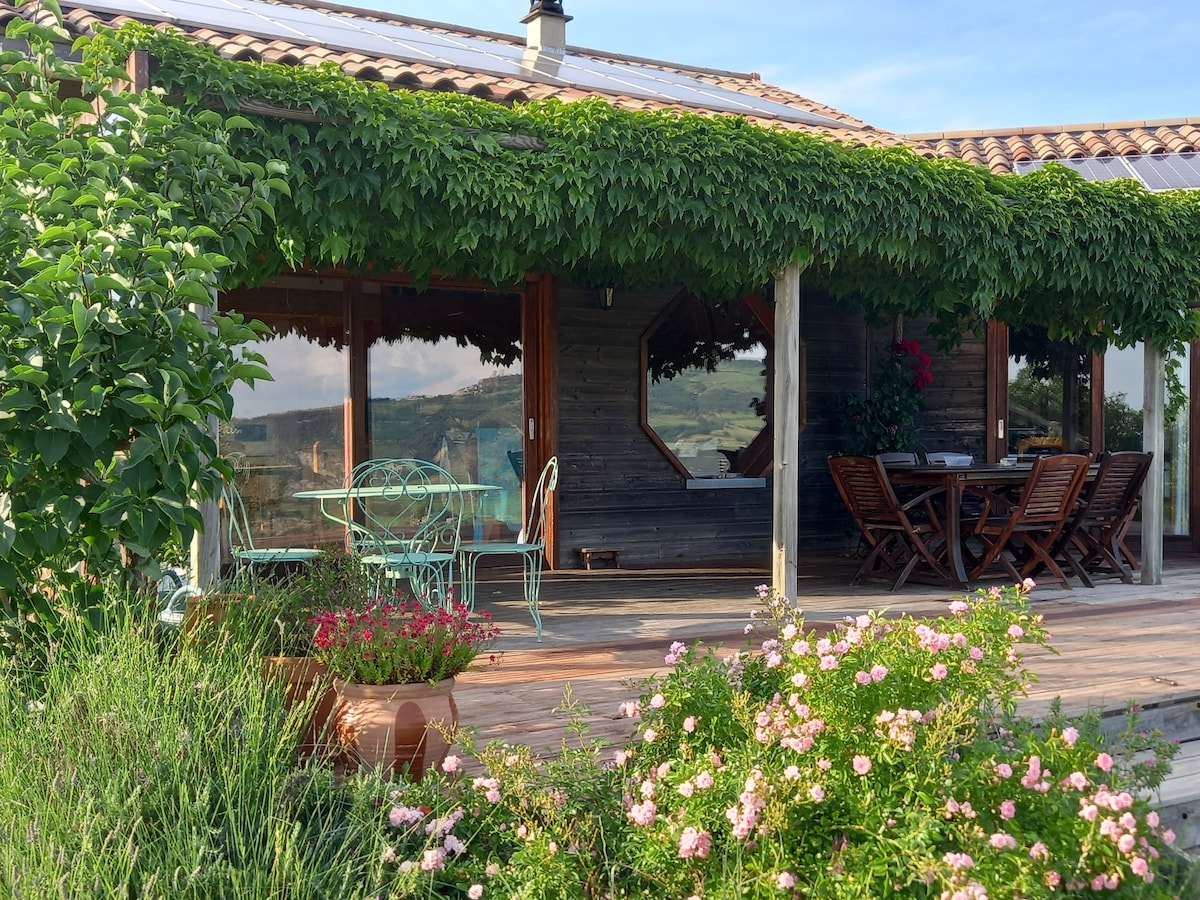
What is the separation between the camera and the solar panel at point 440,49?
5945 millimetres

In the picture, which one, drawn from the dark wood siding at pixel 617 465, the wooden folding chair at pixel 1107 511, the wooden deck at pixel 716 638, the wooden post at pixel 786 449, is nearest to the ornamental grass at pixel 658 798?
the wooden deck at pixel 716 638

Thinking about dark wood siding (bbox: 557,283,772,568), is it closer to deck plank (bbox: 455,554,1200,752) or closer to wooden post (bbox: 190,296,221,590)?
deck plank (bbox: 455,554,1200,752)

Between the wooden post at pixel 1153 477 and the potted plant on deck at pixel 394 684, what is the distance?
547 cm

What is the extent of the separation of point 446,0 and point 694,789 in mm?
7671

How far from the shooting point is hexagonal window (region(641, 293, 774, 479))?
8062 mm

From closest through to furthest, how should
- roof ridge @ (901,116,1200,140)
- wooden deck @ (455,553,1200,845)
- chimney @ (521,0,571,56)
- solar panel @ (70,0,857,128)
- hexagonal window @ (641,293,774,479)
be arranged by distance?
wooden deck @ (455,553,1200,845)
solar panel @ (70,0,857,128)
hexagonal window @ (641,293,774,479)
chimney @ (521,0,571,56)
roof ridge @ (901,116,1200,140)

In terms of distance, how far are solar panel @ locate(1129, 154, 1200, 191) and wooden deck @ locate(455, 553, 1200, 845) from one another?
280 cm

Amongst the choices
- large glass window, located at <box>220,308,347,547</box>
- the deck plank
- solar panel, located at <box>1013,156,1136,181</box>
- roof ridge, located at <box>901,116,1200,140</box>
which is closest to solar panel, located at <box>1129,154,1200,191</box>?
solar panel, located at <box>1013,156,1136,181</box>

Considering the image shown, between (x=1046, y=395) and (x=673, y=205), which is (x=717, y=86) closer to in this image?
(x=1046, y=395)

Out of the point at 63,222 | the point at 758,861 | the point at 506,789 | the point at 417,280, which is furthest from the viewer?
the point at 417,280

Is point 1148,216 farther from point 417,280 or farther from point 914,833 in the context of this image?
point 914,833

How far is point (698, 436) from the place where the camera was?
27.0 ft

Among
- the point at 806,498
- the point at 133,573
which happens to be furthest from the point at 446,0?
the point at 133,573

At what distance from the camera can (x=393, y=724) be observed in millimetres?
2627
